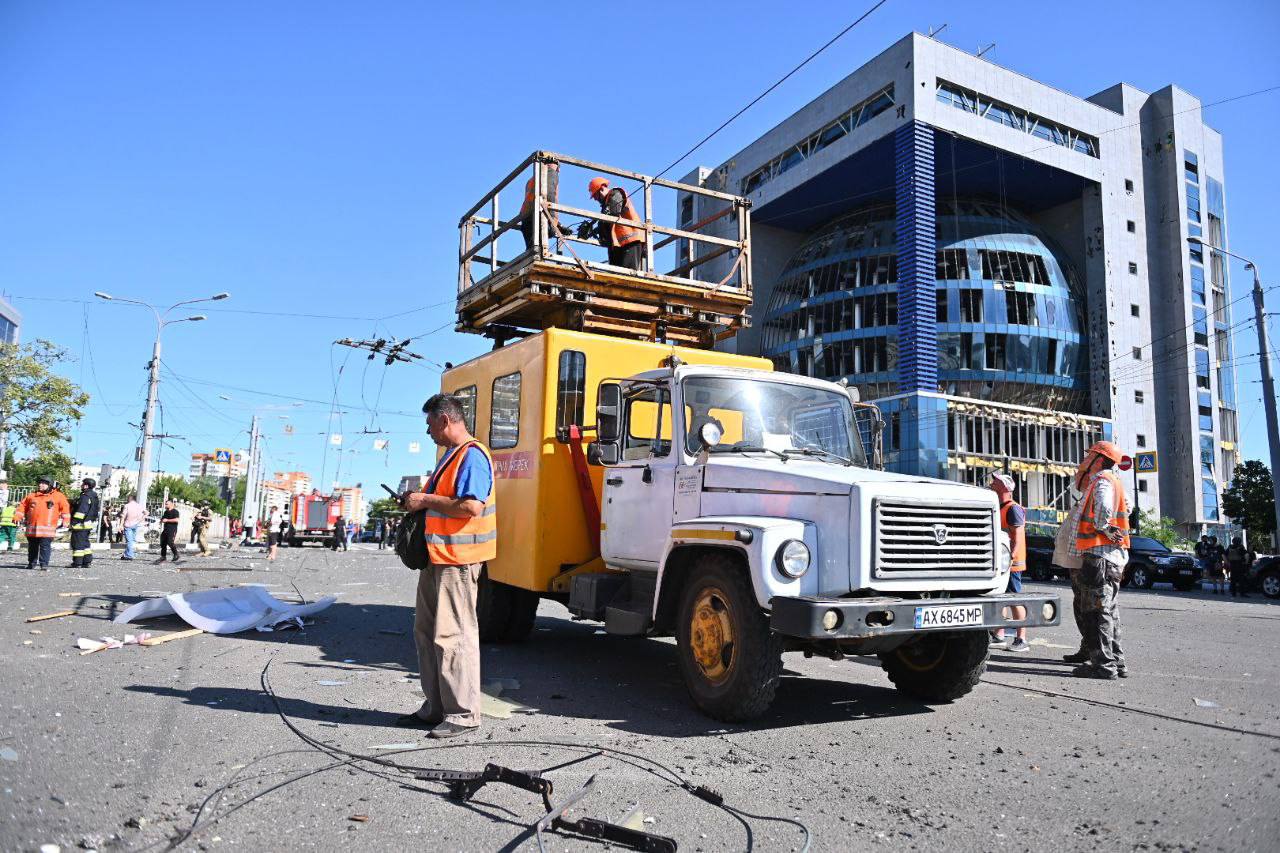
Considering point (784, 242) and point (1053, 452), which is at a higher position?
point (784, 242)

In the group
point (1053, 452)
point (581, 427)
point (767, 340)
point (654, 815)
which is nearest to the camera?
point (654, 815)

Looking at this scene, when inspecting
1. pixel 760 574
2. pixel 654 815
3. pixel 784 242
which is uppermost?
pixel 784 242

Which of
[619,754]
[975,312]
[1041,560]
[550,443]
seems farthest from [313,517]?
[619,754]

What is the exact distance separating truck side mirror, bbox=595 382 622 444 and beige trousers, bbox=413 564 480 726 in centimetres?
179

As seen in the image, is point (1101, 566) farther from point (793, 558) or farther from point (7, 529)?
point (7, 529)

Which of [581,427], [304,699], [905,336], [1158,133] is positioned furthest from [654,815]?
[1158,133]

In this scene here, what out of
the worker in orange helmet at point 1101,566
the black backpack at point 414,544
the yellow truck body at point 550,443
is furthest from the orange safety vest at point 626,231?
the worker in orange helmet at point 1101,566

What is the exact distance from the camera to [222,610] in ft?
28.4

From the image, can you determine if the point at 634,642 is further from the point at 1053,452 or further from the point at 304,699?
the point at 1053,452

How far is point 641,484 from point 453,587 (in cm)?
190

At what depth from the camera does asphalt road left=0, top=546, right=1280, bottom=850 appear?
130 inches

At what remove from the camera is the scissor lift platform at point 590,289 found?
25.1 feet

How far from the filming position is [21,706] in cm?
491

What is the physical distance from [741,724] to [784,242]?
204 ft
